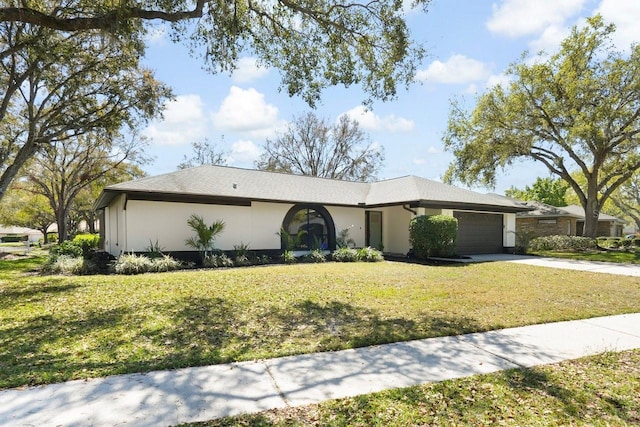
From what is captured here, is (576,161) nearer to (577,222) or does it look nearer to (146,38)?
(577,222)

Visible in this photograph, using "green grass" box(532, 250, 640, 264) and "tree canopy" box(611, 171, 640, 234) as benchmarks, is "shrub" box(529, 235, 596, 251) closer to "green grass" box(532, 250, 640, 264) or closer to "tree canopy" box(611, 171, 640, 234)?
"green grass" box(532, 250, 640, 264)

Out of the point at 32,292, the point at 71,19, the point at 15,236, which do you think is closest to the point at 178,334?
the point at 32,292

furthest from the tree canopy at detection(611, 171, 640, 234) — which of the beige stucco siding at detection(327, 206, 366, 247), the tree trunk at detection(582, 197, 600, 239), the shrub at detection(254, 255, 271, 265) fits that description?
the shrub at detection(254, 255, 271, 265)

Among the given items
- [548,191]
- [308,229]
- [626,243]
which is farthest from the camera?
[548,191]

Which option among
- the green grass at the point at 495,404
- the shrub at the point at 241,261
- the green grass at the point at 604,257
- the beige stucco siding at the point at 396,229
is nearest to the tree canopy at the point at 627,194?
the green grass at the point at 604,257

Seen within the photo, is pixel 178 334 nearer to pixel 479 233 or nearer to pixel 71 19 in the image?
pixel 71 19

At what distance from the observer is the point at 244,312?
6805mm

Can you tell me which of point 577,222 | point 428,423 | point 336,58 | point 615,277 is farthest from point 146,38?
point 577,222

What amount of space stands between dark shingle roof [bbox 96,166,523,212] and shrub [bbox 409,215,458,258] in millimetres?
1212

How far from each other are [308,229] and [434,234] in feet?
19.1

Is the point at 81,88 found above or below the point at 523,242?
above

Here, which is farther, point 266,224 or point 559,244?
point 559,244

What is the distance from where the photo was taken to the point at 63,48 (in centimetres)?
1084

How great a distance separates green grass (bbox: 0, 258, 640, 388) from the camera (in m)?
4.70
